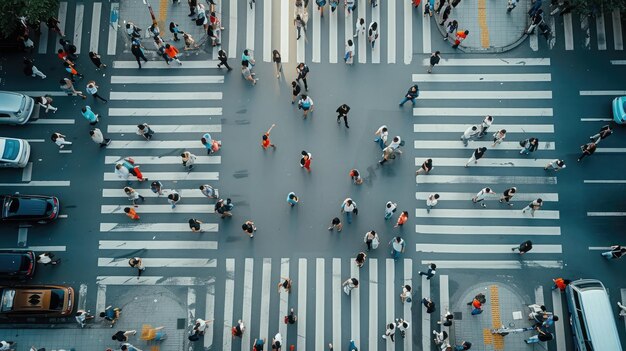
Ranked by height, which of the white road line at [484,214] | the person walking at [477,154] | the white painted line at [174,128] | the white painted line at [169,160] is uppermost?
the white painted line at [174,128]

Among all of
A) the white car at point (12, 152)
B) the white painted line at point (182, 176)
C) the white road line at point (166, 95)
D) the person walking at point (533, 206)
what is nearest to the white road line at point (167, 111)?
the white road line at point (166, 95)

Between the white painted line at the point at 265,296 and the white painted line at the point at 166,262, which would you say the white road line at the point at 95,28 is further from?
the white painted line at the point at 265,296

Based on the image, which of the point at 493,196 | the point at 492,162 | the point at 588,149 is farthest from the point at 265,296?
the point at 588,149

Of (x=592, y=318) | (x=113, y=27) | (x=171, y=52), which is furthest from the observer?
(x=113, y=27)


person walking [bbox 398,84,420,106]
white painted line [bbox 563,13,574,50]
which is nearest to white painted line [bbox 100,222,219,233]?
person walking [bbox 398,84,420,106]

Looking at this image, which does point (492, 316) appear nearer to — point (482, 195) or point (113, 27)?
point (482, 195)

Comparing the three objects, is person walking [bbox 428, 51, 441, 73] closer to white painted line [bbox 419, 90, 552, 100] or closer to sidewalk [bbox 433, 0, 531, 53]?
white painted line [bbox 419, 90, 552, 100]

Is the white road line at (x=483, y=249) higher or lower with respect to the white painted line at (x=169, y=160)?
lower
